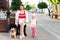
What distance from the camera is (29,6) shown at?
118000mm

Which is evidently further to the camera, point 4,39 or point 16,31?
point 16,31

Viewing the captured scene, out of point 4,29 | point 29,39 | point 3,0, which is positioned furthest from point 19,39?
point 3,0

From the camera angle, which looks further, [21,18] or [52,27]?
[52,27]

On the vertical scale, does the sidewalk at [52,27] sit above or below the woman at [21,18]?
below

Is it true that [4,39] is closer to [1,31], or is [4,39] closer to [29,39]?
[29,39]

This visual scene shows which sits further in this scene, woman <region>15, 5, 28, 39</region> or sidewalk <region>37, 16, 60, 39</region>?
sidewalk <region>37, 16, 60, 39</region>

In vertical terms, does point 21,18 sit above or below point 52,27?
above

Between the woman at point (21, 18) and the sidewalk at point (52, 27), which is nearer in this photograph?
the woman at point (21, 18)

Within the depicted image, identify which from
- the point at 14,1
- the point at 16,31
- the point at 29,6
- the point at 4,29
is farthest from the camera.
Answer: the point at 29,6

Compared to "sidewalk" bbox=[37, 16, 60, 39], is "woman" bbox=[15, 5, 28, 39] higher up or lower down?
higher up

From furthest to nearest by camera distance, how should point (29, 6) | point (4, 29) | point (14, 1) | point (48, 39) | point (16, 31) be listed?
point (29, 6)
point (14, 1)
point (4, 29)
point (16, 31)
point (48, 39)

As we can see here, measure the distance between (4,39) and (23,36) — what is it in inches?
43.7

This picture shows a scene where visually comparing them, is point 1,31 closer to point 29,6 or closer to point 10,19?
point 10,19

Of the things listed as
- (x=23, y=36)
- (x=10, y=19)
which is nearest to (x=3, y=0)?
(x=10, y=19)
